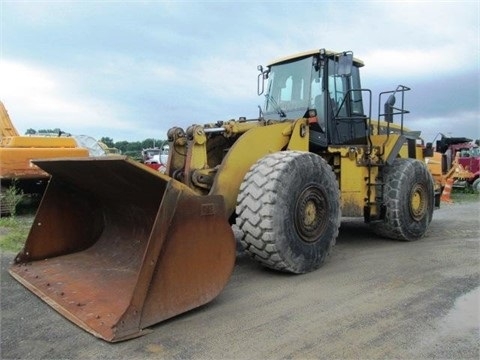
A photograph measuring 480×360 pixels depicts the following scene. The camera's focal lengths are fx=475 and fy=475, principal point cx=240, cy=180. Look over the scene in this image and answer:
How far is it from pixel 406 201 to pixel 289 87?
7.57 feet

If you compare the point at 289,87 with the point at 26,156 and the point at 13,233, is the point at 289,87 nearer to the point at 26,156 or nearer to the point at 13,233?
the point at 13,233

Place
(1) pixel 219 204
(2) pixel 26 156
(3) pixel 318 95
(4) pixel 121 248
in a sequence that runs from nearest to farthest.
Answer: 1. (1) pixel 219 204
2. (4) pixel 121 248
3. (3) pixel 318 95
4. (2) pixel 26 156

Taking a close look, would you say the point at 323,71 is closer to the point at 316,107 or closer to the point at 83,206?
the point at 316,107

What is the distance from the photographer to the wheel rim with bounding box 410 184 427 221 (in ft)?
22.7

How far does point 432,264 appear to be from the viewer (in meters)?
5.44

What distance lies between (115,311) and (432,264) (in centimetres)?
370

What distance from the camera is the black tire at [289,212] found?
14.4ft

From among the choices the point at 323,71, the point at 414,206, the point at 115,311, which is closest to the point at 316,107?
the point at 323,71

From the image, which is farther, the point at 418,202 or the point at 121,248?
the point at 418,202

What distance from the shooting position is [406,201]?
6703mm

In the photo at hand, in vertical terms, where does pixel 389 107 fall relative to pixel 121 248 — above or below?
above

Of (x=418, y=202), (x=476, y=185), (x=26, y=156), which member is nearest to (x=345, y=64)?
(x=418, y=202)

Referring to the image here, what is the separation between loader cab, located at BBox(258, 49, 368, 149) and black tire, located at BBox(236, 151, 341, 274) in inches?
47.8

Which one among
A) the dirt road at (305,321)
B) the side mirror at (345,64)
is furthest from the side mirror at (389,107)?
the dirt road at (305,321)
